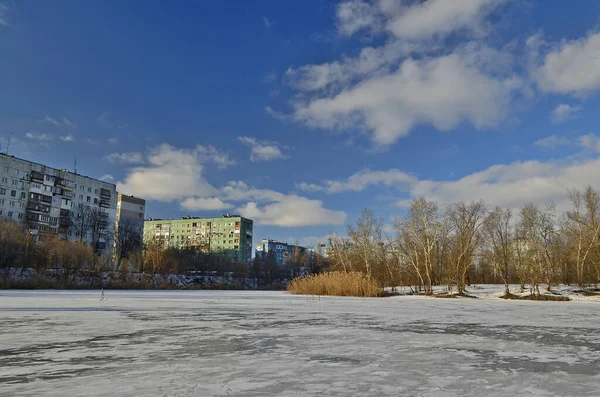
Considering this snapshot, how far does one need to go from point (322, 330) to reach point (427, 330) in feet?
7.35

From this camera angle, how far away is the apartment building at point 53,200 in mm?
55812

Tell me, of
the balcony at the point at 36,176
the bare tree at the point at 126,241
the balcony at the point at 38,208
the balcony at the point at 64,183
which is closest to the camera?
the balcony at the point at 38,208

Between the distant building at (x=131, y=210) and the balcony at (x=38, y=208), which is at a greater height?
the distant building at (x=131, y=210)

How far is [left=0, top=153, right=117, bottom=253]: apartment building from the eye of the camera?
183 ft

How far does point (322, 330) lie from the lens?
28.4 feet

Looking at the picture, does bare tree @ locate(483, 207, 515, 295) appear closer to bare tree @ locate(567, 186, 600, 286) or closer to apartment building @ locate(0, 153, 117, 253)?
bare tree @ locate(567, 186, 600, 286)

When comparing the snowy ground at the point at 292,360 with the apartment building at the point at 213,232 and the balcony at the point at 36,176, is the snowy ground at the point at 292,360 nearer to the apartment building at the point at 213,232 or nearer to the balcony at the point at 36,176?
the balcony at the point at 36,176

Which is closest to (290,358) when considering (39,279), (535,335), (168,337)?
(168,337)

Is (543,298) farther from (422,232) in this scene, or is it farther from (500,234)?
(422,232)

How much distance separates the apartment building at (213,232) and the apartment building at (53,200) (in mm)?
28847

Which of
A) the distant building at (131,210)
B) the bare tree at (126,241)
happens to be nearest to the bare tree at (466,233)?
the bare tree at (126,241)

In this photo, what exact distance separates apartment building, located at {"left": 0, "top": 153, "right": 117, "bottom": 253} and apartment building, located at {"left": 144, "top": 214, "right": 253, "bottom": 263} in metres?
28.8

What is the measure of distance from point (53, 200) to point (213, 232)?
156 feet

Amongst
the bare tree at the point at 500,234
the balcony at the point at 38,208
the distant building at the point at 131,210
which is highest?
the distant building at the point at 131,210
